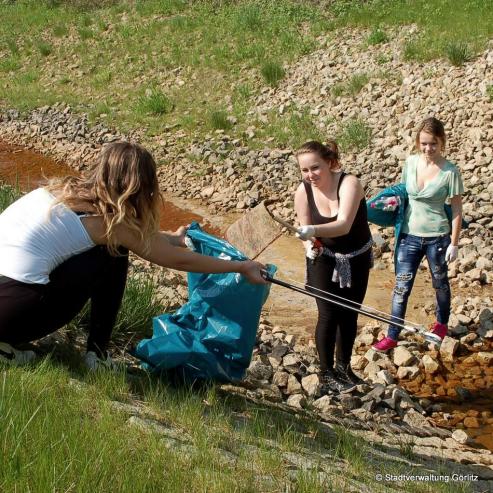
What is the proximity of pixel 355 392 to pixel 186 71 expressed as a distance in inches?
426

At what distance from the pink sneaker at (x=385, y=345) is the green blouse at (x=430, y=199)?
95 centimetres

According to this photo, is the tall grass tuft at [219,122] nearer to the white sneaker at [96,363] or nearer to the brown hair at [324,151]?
the brown hair at [324,151]

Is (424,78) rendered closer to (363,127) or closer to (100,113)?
(363,127)

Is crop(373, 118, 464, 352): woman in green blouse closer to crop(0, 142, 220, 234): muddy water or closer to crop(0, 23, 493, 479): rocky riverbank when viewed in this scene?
crop(0, 23, 493, 479): rocky riverbank

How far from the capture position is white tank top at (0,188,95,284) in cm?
312

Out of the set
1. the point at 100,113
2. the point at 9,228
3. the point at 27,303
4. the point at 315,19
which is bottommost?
the point at 27,303

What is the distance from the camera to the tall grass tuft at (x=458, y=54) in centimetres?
1030

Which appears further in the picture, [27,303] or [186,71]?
[186,71]

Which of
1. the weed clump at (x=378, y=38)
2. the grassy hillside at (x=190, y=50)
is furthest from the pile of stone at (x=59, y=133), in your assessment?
the weed clump at (x=378, y=38)

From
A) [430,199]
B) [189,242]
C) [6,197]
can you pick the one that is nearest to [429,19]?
[430,199]

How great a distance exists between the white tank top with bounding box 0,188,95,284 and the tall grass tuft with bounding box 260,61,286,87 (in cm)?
976

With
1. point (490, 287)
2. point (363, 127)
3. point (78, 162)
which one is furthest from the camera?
point (78, 162)

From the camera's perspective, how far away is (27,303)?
124 inches

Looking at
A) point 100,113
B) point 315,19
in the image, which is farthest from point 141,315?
point 315,19
